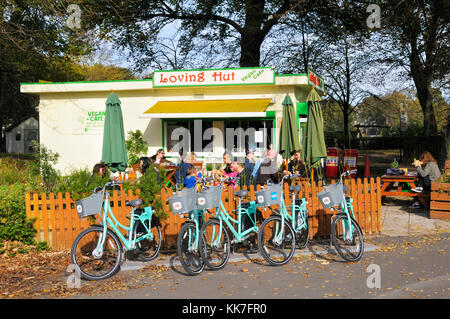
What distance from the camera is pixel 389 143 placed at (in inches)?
1510

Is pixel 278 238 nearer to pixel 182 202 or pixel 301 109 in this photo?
pixel 182 202

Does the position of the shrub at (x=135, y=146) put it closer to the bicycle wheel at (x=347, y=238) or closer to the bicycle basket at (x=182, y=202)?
the bicycle basket at (x=182, y=202)

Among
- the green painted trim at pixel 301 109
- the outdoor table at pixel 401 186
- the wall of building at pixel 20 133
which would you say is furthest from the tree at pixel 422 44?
the wall of building at pixel 20 133

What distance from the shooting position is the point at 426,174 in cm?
973

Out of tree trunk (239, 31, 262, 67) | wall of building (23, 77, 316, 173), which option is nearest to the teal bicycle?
wall of building (23, 77, 316, 173)

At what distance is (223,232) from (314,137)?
4415 millimetres

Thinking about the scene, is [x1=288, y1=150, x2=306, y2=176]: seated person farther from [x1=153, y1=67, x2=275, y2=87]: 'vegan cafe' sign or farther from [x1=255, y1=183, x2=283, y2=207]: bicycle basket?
[x1=153, y1=67, x2=275, y2=87]: 'vegan cafe' sign

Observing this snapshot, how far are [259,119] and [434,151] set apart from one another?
12.7 metres

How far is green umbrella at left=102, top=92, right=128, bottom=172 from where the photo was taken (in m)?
9.01

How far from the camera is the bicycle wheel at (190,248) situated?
18.2 ft

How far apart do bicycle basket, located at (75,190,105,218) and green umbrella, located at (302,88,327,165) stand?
17.4 ft

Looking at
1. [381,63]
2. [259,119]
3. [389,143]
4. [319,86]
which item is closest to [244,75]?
[259,119]

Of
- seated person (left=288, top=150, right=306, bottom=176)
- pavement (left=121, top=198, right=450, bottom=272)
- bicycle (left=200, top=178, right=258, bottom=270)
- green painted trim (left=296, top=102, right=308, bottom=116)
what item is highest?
green painted trim (left=296, top=102, right=308, bottom=116)

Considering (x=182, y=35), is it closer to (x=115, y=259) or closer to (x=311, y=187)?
(x=311, y=187)
